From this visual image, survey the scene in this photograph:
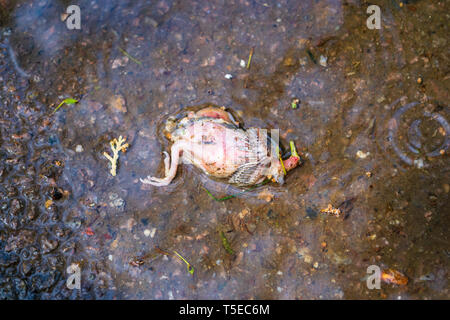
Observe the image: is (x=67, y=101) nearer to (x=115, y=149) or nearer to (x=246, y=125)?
(x=115, y=149)

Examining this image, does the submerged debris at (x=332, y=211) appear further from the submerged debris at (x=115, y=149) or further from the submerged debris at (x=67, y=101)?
the submerged debris at (x=67, y=101)

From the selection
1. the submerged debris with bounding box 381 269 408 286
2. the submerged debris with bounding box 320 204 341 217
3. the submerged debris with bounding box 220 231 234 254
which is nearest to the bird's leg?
the submerged debris with bounding box 220 231 234 254

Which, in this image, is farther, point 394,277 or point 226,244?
point 226,244

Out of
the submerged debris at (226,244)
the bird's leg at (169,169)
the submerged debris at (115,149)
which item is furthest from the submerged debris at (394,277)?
the submerged debris at (115,149)

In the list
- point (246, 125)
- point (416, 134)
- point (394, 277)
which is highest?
point (246, 125)

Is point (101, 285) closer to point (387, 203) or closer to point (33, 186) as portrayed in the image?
point (33, 186)

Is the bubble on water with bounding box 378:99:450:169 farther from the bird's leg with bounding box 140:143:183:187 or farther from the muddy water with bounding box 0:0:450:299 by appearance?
the bird's leg with bounding box 140:143:183:187

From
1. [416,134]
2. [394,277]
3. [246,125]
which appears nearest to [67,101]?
[246,125]
